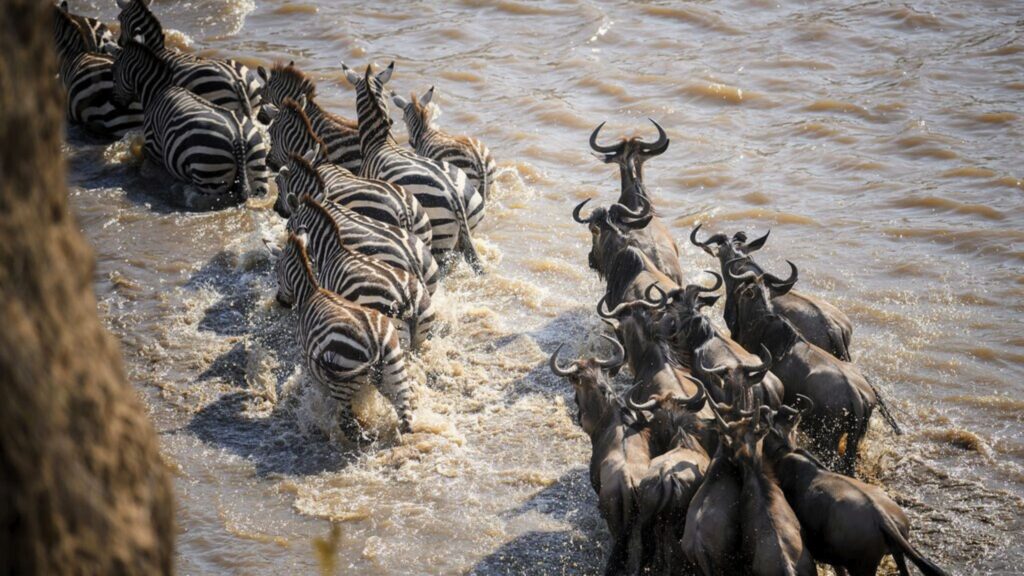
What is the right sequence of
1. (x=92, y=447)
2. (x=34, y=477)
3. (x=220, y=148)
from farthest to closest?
(x=220, y=148), (x=92, y=447), (x=34, y=477)

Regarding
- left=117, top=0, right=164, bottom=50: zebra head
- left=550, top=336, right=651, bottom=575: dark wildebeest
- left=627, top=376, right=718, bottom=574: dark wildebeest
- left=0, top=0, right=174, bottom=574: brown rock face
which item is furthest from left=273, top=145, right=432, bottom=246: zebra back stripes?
left=0, top=0, right=174, bottom=574: brown rock face

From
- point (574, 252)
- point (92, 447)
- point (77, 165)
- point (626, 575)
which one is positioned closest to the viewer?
point (92, 447)

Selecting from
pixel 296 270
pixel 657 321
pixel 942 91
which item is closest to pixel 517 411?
pixel 657 321

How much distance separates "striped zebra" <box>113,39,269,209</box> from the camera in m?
12.3

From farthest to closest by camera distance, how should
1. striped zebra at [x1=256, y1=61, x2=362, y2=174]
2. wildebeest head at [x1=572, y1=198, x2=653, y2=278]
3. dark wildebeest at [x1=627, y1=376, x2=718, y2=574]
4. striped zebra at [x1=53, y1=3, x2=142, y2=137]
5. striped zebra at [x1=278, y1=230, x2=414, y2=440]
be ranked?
striped zebra at [x1=53, y1=3, x2=142, y2=137], striped zebra at [x1=256, y1=61, x2=362, y2=174], wildebeest head at [x1=572, y1=198, x2=653, y2=278], striped zebra at [x1=278, y1=230, x2=414, y2=440], dark wildebeest at [x1=627, y1=376, x2=718, y2=574]

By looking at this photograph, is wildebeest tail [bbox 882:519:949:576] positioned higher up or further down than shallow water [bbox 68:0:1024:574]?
higher up

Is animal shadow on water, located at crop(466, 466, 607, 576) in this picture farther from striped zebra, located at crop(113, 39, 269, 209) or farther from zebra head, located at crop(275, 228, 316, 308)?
striped zebra, located at crop(113, 39, 269, 209)

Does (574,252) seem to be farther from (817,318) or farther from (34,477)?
(34,477)

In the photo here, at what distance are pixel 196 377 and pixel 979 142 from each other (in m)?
9.52

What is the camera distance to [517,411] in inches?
335

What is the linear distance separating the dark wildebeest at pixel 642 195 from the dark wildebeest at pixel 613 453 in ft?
7.60

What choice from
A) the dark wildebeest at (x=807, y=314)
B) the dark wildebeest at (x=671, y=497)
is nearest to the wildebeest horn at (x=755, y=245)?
the dark wildebeest at (x=807, y=314)

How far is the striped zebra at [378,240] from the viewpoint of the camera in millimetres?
9258

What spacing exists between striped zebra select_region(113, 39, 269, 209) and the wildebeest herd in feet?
16.7
